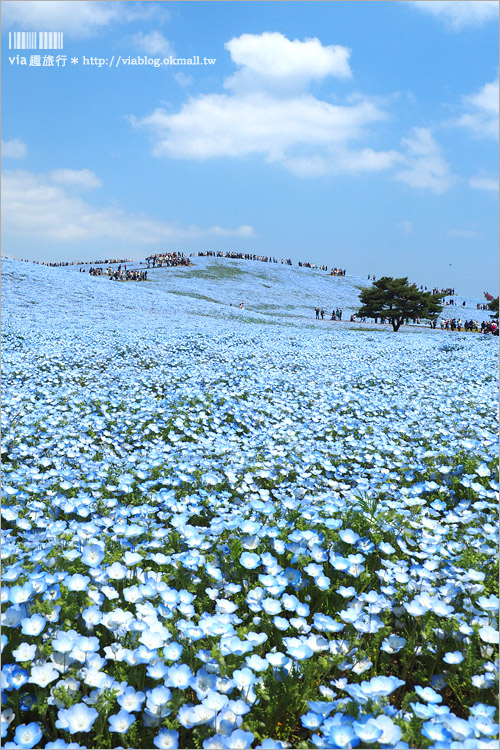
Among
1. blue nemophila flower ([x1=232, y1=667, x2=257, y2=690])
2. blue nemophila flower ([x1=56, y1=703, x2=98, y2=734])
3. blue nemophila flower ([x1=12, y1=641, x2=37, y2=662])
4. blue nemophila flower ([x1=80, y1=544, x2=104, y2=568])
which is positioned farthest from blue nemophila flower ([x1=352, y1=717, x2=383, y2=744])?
blue nemophila flower ([x1=80, y1=544, x2=104, y2=568])

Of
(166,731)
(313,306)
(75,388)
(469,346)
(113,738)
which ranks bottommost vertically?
(113,738)

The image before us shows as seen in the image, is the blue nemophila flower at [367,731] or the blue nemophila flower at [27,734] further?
the blue nemophila flower at [27,734]

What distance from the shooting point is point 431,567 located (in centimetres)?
286

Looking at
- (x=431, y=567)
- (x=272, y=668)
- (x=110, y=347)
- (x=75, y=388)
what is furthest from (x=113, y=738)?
(x=110, y=347)

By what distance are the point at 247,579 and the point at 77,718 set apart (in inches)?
50.1

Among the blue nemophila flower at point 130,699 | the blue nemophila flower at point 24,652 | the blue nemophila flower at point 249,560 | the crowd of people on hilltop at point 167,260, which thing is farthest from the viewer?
the crowd of people on hilltop at point 167,260

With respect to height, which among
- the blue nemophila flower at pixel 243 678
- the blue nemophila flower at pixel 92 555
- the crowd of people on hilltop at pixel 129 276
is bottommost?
the blue nemophila flower at pixel 243 678

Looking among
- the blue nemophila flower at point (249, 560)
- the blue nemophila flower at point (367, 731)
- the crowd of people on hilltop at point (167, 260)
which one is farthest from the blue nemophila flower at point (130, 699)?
the crowd of people on hilltop at point (167, 260)

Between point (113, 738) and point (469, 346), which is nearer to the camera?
point (113, 738)

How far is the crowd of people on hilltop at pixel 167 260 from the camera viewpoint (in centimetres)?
6794

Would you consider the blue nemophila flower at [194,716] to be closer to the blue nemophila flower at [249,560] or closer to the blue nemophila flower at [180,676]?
the blue nemophila flower at [180,676]

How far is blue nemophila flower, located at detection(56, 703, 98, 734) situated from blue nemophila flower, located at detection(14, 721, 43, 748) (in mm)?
86

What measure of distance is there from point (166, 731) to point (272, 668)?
60 centimetres

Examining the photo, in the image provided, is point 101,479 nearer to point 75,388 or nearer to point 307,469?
point 307,469
